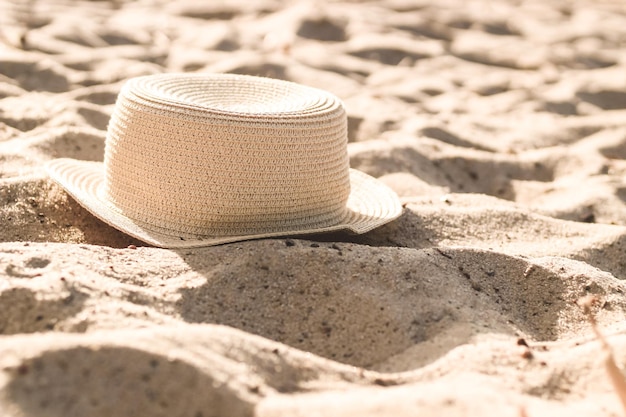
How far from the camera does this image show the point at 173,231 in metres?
2.22

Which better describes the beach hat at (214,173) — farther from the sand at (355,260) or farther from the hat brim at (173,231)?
the sand at (355,260)

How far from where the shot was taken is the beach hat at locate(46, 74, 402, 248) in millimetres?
2172

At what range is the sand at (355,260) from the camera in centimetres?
143

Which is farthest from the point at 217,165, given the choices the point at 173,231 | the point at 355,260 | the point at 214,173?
the point at 355,260

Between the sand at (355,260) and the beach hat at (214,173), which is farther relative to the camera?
the beach hat at (214,173)

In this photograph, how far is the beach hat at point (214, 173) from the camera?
217cm

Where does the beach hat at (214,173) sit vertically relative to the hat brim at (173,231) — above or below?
above

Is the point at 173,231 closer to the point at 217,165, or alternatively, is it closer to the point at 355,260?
the point at 217,165

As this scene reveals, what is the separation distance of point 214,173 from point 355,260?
0.47 metres

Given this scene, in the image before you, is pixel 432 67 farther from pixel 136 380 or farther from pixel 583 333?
pixel 136 380

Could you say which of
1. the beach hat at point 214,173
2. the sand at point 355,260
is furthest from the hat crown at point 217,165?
the sand at point 355,260

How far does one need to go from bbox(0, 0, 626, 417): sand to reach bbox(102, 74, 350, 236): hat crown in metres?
0.14

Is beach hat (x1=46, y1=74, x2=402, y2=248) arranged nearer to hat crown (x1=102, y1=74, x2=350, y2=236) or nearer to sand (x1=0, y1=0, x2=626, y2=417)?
hat crown (x1=102, y1=74, x2=350, y2=236)

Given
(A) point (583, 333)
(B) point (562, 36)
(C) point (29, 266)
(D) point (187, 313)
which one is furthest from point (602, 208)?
(B) point (562, 36)
